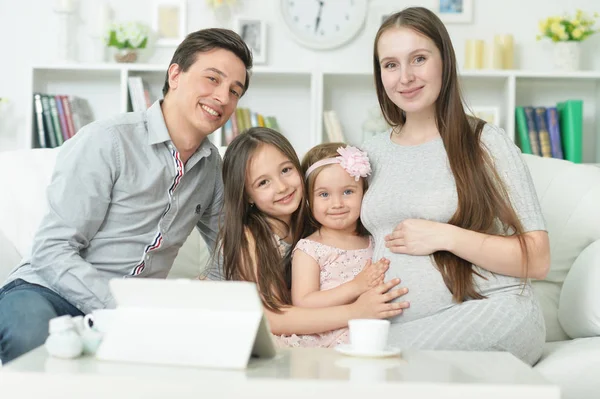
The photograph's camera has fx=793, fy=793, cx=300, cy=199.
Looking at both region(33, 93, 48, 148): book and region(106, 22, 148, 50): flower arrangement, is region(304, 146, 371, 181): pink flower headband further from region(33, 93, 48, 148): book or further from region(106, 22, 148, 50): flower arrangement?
region(33, 93, 48, 148): book

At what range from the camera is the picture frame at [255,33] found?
4.08m

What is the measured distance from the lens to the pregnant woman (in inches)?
72.9

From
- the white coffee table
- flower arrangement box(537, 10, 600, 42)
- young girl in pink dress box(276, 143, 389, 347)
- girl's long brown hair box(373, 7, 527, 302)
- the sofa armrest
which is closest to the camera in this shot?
the white coffee table

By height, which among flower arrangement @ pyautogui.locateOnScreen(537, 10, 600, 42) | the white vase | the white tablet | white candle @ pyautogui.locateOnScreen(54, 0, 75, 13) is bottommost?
the white tablet

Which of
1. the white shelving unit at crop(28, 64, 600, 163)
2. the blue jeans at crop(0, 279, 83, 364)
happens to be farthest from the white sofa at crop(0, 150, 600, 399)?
the white shelving unit at crop(28, 64, 600, 163)

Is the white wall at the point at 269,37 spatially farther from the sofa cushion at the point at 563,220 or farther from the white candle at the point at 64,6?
the sofa cushion at the point at 563,220

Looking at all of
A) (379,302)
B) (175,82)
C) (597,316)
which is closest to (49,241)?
(175,82)

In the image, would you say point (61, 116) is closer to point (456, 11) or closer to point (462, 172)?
point (456, 11)

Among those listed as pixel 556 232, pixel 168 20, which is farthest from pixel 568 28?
pixel 168 20

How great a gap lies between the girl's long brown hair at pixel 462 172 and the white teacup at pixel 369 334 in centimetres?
60

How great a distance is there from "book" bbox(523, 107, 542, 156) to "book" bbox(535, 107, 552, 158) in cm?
1

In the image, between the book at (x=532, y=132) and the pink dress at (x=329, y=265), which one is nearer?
the pink dress at (x=329, y=265)

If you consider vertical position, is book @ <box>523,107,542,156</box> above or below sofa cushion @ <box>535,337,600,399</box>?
above

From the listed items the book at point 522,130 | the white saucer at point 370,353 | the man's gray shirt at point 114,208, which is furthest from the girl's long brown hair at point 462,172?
the book at point 522,130
